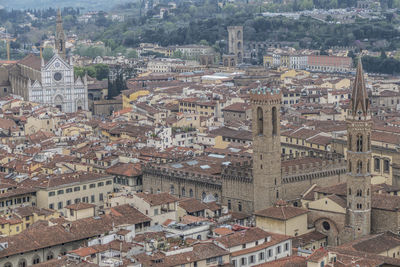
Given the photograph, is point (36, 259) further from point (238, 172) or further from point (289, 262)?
point (238, 172)

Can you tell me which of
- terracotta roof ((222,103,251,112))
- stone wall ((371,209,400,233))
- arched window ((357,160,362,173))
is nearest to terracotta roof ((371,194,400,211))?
stone wall ((371,209,400,233))

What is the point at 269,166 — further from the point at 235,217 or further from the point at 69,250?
the point at 69,250

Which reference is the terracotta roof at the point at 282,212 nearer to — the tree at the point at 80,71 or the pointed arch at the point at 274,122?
the pointed arch at the point at 274,122

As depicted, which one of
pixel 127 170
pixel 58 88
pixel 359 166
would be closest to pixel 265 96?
pixel 359 166

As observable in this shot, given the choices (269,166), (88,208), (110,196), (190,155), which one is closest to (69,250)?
(88,208)

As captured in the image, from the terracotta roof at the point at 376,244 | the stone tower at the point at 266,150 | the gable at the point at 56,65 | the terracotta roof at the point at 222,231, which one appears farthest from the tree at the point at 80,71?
the terracotta roof at the point at 376,244
